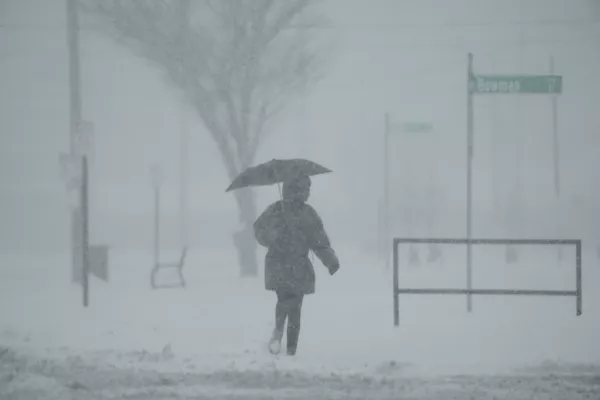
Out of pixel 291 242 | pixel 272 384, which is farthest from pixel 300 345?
pixel 272 384

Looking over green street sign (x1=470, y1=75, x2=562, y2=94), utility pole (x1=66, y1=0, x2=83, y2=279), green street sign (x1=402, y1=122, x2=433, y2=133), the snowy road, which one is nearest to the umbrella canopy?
the snowy road

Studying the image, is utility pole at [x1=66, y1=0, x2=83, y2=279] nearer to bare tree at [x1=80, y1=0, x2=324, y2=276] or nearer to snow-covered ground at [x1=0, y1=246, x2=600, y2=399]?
bare tree at [x1=80, y1=0, x2=324, y2=276]

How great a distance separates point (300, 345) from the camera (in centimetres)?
934

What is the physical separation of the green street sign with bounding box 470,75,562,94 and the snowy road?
16.0ft

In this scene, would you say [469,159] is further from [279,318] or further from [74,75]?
[74,75]

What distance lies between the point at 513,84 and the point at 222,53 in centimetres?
928

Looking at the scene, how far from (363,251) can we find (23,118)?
26.0 meters

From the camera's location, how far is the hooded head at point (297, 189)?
839 cm

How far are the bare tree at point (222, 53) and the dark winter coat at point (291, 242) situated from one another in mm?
10390

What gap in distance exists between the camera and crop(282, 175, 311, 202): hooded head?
27.5 feet

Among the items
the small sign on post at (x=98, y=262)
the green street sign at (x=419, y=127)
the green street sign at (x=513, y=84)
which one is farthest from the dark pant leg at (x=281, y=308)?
the small sign on post at (x=98, y=262)

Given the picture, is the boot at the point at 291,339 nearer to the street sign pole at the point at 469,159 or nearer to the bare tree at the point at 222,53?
the street sign pole at the point at 469,159

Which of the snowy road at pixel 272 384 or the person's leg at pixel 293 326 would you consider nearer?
the snowy road at pixel 272 384

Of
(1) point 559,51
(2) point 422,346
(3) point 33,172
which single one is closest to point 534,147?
(1) point 559,51
